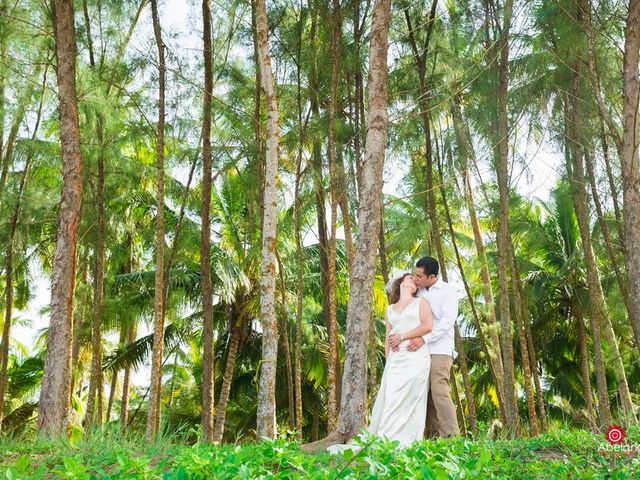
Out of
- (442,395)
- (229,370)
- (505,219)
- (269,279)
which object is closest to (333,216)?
(505,219)

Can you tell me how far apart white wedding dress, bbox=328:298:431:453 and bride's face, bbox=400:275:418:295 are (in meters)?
0.09

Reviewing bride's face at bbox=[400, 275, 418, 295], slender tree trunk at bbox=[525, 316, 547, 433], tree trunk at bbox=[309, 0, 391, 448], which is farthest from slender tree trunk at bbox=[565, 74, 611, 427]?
bride's face at bbox=[400, 275, 418, 295]

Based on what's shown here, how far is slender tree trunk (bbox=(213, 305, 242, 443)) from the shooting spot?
13.7m

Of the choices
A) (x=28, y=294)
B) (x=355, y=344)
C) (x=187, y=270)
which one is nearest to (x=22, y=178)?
(x=28, y=294)

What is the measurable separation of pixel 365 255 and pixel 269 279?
5.36ft

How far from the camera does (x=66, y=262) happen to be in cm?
850

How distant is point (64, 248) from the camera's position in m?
8.55

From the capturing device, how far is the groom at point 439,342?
6.14 meters

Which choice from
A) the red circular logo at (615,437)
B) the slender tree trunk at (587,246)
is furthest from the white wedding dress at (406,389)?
the slender tree trunk at (587,246)

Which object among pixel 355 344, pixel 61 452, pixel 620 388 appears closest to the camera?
pixel 61 452

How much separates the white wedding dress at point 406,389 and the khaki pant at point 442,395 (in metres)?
0.09

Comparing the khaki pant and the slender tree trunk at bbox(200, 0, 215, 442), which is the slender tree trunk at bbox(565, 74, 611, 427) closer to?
the slender tree trunk at bbox(200, 0, 215, 442)

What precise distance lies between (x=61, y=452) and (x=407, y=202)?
11197 mm

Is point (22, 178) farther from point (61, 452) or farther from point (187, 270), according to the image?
point (61, 452)
